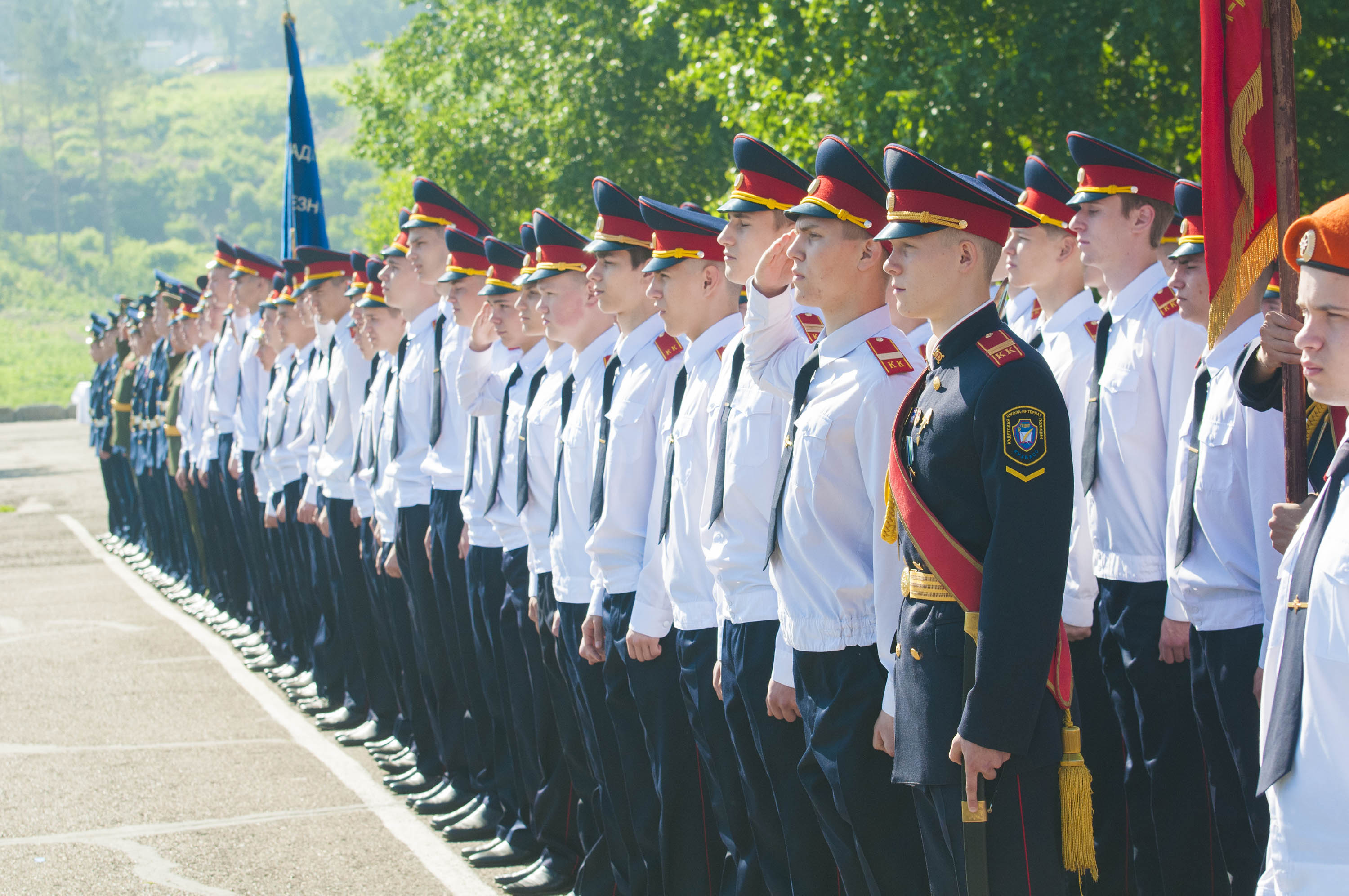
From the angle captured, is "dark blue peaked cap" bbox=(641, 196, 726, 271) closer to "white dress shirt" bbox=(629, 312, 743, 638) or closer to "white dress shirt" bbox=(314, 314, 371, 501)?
"white dress shirt" bbox=(629, 312, 743, 638)

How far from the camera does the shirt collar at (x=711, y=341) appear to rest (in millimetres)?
4574

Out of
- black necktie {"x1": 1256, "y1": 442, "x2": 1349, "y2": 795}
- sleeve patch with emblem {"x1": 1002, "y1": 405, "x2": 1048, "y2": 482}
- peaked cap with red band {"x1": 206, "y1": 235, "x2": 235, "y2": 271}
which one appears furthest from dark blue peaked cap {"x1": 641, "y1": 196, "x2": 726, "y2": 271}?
peaked cap with red band {"x1": 206, "y1": 235, "x2": 235, "y2": 271}

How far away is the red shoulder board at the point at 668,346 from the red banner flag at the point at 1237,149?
1962 millimetres

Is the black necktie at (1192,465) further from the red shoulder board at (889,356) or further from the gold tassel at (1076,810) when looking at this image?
the gold tassel at (1076,810)

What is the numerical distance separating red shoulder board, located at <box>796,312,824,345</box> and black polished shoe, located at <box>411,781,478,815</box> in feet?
10.8

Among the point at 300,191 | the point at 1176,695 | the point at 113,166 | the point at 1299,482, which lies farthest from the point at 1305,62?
the point at 113,166

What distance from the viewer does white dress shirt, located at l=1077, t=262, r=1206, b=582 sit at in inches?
181

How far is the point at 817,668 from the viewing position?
3650 mm

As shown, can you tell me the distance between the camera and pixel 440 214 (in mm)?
6969

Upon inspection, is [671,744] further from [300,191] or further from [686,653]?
[300,191]

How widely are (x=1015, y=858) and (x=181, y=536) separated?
1190cm

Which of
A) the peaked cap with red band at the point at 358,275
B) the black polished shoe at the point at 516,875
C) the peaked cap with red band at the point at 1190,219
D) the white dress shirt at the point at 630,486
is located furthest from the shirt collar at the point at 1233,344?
the peaked cap with red band at the point at 358,275

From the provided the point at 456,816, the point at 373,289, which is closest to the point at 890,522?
→ the point at 456,816

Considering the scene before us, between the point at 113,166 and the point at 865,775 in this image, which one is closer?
the point at 865,775
